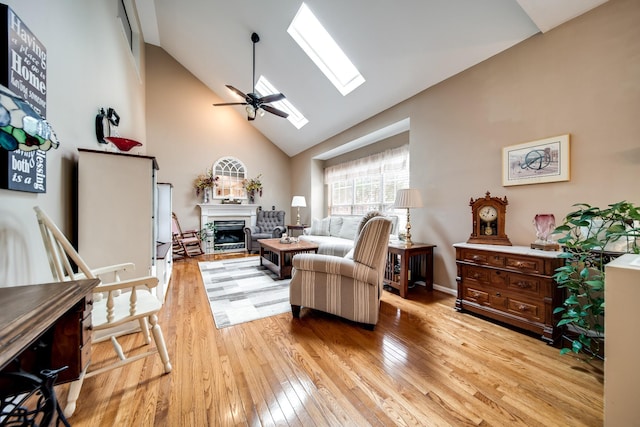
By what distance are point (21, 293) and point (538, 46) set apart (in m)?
3.75

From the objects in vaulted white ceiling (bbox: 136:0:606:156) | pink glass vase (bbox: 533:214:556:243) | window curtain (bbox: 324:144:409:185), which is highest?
vaulted white ceiling (bbox: 136:0:606:156)

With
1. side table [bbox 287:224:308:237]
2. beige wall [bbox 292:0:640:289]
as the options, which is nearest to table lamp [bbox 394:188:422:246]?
beige wall [bbox 292:0:640:289]

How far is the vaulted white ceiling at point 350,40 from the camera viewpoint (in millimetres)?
2260

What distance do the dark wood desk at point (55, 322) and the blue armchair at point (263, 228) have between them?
4469mm

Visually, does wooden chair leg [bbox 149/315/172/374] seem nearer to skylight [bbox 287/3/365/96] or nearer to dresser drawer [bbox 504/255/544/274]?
dresser drawer [bbox 504/255/544/274]

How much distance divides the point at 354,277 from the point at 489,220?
1.59 metres

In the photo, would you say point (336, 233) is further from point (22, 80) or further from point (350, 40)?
point (22, 80)

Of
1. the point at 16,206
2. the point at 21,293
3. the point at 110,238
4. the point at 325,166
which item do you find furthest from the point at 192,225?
the point at 21,293

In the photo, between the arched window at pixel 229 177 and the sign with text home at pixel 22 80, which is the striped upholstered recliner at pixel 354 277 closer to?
the sign with text home at pixel 22 80

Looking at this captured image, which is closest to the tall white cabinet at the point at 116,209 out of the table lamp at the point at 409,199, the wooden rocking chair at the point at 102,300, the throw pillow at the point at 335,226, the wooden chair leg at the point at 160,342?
the wooden rocking chair at the point at 102,300

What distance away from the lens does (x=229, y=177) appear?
20.3 feet

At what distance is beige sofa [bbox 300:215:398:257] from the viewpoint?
3.95m

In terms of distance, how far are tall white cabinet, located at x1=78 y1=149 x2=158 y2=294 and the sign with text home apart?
0.40 meters

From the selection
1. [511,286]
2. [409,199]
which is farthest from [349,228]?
[511,286]
